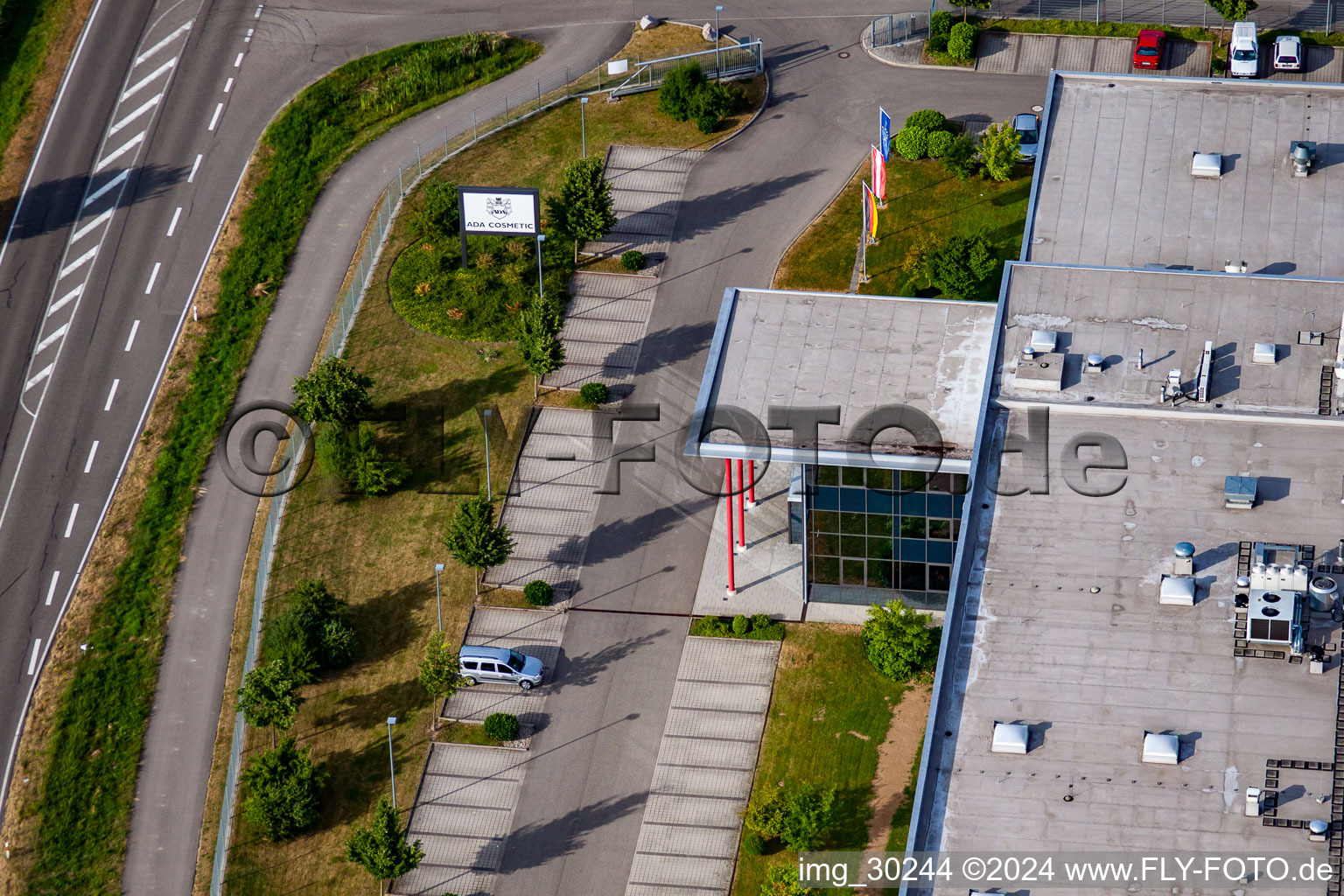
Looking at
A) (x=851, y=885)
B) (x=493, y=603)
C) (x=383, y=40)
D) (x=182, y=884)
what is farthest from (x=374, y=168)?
(x=851, y=885)

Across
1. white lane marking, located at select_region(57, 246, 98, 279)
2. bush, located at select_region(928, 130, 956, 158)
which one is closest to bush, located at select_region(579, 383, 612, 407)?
bush, located at select_region(928, 130, 956, 158)

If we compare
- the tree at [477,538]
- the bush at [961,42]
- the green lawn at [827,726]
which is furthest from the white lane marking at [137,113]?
the green lawn at [827,726]

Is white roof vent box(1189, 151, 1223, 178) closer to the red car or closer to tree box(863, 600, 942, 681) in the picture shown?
the red car

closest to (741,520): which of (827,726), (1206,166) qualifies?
(827,726)

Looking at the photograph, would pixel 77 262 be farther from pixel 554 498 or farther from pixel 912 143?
pixel 912 143

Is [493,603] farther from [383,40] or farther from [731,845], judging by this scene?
[383,40]

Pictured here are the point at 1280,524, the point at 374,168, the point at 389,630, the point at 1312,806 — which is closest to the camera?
the point at 1312,806
